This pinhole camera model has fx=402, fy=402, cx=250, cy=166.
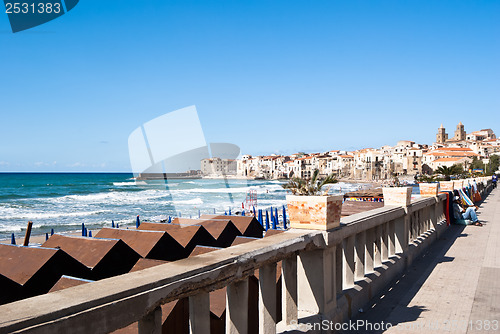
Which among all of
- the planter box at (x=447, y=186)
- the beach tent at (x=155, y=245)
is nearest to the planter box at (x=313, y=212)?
the beach tent at (x=155, y=245)

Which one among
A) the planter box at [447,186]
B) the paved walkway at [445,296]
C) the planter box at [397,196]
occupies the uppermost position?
the planter box at [397,196]

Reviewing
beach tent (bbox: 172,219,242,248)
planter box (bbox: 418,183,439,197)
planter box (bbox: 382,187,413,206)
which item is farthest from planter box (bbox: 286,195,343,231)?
planter box (bbox: 418,183,439,197)

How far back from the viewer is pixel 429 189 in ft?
31.8

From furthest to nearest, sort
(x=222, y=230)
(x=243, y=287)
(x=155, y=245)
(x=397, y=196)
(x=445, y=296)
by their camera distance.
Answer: (x=222, y=230), (x=155, y=245), (x=397, y=196), (x=445, y=296), (x=243, y=287)

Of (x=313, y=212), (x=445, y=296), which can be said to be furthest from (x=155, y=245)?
(x=445, y=296)

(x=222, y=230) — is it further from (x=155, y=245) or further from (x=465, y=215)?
(x=465, y=215)

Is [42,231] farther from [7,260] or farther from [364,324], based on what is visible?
[364,324]

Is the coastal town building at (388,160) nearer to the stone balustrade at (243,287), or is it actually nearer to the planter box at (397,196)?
the planter box at (397,196)

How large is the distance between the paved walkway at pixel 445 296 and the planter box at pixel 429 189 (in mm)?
1787

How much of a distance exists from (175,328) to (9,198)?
63.3 meters

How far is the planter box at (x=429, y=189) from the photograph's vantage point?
31.4ft

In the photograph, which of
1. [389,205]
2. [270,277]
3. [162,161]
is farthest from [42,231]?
[270,277]

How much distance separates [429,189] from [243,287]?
27.4ft

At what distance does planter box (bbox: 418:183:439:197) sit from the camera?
31.4 feet
